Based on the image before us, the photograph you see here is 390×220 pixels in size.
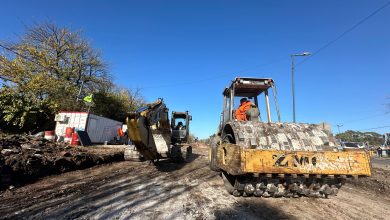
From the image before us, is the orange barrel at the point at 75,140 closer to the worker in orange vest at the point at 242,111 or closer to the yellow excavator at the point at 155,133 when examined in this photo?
the yellow excavator at the point at 155,133

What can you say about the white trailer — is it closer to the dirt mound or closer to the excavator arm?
the dirt mound

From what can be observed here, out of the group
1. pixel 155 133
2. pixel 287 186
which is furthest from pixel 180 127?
pixel 287 186

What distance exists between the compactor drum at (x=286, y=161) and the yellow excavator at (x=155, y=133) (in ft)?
7.66

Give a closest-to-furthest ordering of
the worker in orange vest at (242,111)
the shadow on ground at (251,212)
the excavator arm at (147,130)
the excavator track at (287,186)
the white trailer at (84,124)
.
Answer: the shadow on ground at (251,212)
the excavator track at (287,186)
the worker in orange vest at (242,111)
the excavator arm at (147,130)
the white trailer at (84,124)

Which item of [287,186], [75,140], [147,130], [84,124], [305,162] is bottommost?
[287,186]

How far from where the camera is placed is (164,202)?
5.39 m

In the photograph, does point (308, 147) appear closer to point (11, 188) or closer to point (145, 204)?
point (145, 204)

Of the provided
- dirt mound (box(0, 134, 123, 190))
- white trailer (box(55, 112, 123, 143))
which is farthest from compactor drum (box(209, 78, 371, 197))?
white trailer (box(55, 112, 123, 143))

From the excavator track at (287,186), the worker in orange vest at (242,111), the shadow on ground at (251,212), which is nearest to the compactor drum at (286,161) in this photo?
the excavator track at (287,186)

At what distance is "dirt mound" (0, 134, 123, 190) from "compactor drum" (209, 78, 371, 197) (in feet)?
16.9

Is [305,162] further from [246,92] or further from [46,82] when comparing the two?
[46,82]

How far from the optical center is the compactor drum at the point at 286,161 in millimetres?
4504

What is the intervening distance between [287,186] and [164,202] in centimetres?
235

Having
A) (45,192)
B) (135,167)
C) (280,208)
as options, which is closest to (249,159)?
(280,208)
